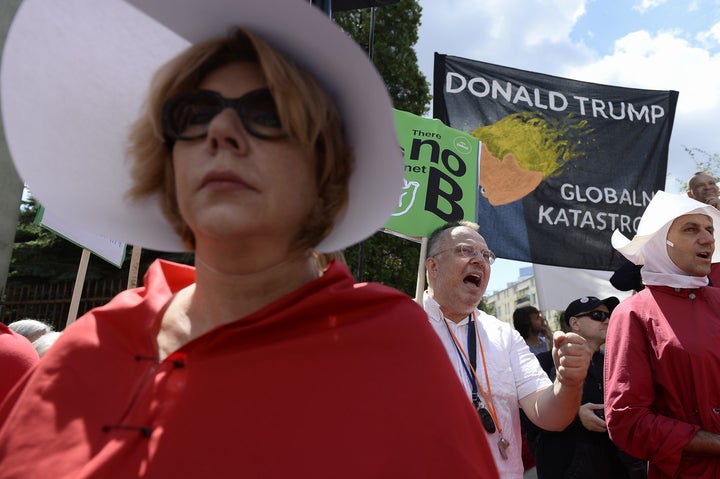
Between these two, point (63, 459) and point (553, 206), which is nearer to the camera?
point (63, 459)

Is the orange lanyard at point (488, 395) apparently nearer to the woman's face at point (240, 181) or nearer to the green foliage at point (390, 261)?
the woman's face at point (240, 181)

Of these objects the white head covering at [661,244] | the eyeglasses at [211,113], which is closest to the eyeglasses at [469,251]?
the white head covering at [661,244]

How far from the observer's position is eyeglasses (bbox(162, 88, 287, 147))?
4.83 ft

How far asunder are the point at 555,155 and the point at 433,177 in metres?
3.01

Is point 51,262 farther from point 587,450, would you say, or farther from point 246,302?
point 246,302

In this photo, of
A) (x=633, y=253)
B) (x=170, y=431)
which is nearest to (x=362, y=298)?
(x=170, y=431)

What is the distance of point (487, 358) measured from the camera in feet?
10.3

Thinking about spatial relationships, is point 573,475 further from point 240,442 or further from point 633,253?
point 240,442

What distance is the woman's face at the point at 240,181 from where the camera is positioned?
54.7 inches

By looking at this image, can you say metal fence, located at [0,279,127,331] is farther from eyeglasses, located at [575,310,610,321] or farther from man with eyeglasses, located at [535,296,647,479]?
man with eyeglasses, located at [535,296,647,479]

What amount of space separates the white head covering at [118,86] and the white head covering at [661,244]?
218 centimetres

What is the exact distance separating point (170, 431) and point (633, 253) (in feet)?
9.72

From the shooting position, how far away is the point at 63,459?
1.33m

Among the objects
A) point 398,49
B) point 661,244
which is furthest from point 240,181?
point 398,49
